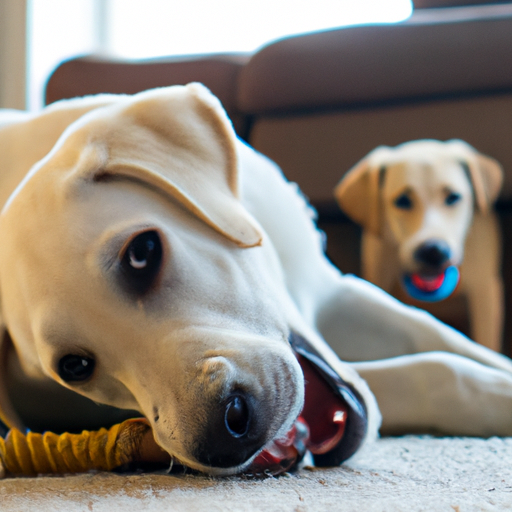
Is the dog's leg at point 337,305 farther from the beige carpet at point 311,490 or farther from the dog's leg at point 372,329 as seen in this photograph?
the beige carpet at point 311,490

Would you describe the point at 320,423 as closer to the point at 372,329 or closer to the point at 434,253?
the point at 372,329

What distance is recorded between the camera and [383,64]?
92.8 inches

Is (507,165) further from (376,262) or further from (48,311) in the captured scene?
(48,311)

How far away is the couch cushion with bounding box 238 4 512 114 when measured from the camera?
225 cm

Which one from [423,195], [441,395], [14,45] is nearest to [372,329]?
[441,395]

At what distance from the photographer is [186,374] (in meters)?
0.78

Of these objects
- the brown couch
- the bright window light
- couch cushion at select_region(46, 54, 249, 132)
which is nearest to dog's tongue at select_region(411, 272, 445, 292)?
the brown couch

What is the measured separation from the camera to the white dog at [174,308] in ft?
2.55

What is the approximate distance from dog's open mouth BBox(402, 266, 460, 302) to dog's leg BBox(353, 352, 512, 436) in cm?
97

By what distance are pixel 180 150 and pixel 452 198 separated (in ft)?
5.02

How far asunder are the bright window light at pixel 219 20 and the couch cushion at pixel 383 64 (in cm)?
132

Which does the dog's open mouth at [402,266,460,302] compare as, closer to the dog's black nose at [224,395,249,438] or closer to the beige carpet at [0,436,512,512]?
the beige carpet at [0,436,512,512]

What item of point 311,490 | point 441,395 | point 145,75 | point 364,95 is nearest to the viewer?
point 311,490

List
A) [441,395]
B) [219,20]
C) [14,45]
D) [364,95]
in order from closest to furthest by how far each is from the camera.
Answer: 1. [441,395]
2. [364,95]
3. [14,45]
4. [219,20]
